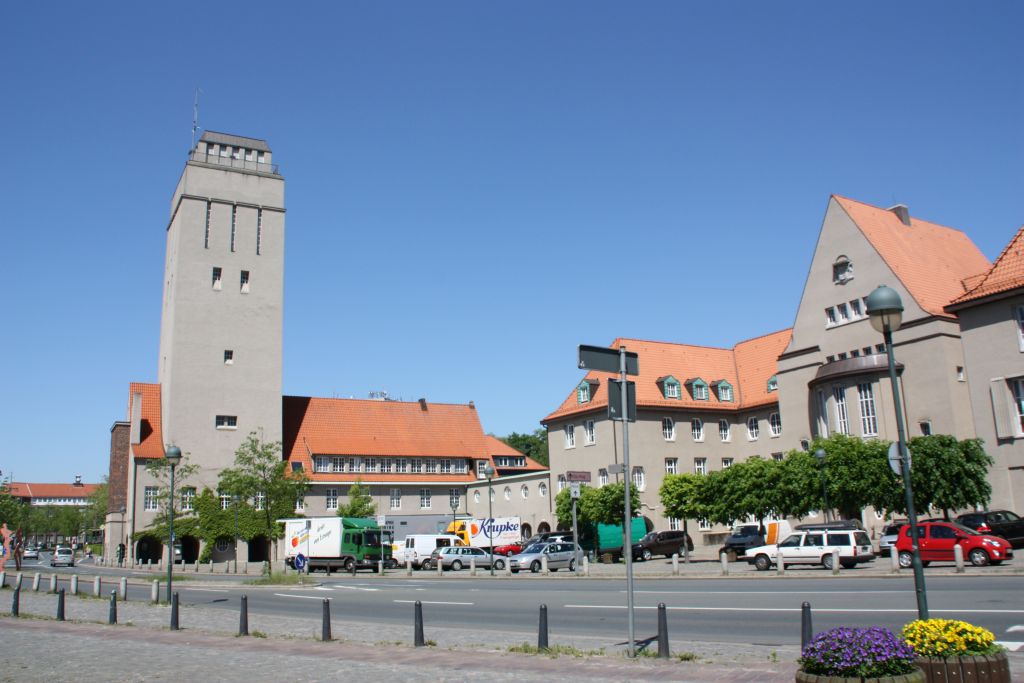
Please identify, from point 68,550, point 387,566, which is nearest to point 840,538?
point 387,566

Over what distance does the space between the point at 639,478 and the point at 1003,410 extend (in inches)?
945

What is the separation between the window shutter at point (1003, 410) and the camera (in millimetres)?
39281

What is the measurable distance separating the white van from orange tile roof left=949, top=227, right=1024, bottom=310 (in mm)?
32818

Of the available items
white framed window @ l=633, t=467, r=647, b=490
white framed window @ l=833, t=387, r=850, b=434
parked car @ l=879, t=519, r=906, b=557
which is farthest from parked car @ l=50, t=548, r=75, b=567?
parked car @ l=879, t=519, r=906, b=557

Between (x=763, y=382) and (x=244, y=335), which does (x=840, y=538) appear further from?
(x=244, y=335)

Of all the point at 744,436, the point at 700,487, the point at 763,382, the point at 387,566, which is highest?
the point at 763,382

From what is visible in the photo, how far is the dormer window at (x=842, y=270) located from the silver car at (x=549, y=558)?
69.9ft

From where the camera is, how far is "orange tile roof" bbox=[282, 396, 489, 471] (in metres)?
76.4

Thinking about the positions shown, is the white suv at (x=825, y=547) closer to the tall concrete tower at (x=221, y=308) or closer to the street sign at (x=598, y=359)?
the street sign at (x=598, y=359)

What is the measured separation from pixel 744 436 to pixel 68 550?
2469 inches

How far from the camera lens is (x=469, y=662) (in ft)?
41.8

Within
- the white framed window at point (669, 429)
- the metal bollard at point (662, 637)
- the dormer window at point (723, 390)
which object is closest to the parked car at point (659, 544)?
the white framed window at point (669, 429)

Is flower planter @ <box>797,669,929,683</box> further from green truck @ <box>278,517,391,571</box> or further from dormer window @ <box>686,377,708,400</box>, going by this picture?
dormer window @ <box>686,377,708,400</box>

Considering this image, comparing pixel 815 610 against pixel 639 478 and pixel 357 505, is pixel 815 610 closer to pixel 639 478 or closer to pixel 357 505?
pixel 639 478
